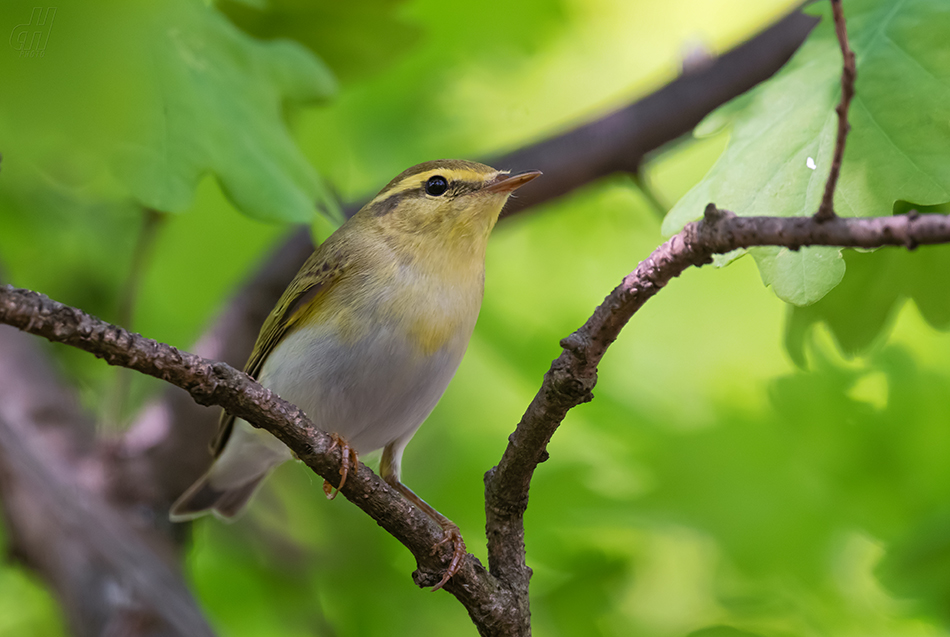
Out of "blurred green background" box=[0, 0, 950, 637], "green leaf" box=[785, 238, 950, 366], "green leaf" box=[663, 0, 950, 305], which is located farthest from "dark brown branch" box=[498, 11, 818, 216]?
"green leaf" box=[663, 0, 950, 305]

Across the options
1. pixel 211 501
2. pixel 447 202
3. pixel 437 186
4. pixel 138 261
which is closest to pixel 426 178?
pixel 437 186

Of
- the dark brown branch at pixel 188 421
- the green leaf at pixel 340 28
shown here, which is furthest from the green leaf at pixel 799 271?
the dark brown branch at pixel 188 421

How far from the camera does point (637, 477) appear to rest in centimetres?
328

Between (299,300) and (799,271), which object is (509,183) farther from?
(799,271)

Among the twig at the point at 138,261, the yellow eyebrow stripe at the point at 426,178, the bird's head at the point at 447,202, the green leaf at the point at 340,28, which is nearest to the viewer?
the bird's head at the point at 447,202

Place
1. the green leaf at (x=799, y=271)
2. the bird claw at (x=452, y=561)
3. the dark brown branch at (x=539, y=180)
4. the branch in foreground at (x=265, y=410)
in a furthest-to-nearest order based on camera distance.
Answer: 1. the dark brown branch at (x=539, y=180)
2. the bird claw at (x=452, y=561)
3. the green leaf at (x=799, y=271)
4. the branch in foreground at (x=265, y=410)

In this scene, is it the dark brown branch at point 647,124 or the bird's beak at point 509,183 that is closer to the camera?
the bird's beak at point 509,183

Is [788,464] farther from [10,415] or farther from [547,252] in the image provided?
[10,415]

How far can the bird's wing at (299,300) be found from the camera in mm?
2928

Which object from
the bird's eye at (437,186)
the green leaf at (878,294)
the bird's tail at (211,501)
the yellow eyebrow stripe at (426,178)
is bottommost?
the bird's tail at (211,501)

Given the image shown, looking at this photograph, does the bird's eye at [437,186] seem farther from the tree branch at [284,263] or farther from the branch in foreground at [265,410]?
the branch in foreground at [265,410]

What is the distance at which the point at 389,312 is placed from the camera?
2695 mm

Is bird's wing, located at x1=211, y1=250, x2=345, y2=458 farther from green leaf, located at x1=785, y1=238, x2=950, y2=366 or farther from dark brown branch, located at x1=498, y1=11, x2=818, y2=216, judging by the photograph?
green leaf, located at x1=785, y1=238, x2=950, y2=366

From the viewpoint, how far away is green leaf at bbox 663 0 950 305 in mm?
1992
